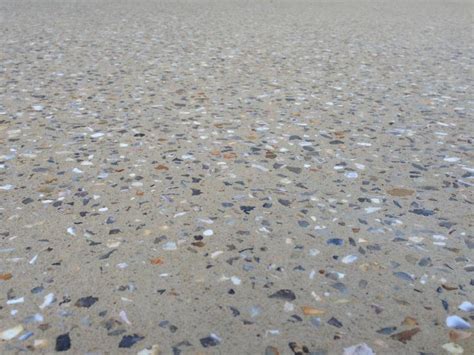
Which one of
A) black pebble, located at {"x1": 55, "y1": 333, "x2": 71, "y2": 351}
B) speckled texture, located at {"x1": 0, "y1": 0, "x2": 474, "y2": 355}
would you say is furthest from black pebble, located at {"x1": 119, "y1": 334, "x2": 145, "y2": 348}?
black pebble, located at {"x1": 55, "y1": 333, "x2": 71, "y2": 351}

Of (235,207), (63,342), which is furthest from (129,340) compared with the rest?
(235,207)

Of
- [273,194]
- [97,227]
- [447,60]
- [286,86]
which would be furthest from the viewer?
[447,60]

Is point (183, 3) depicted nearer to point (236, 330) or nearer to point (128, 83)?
point (128, 83)

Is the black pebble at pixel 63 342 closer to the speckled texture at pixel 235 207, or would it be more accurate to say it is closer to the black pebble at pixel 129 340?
the speckled texture at pixel 235 207

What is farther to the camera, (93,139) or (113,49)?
(113,49)

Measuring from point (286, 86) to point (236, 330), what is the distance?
10.4 feet

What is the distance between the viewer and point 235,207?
100 inches

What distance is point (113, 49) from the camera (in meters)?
6.19

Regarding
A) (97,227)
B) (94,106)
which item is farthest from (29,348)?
(94,106)

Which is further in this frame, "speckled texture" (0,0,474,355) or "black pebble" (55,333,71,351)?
"speckled texture" (0,0,474,355)

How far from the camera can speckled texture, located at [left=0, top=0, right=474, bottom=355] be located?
180 cm

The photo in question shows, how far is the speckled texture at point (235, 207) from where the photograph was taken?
5.91 ft

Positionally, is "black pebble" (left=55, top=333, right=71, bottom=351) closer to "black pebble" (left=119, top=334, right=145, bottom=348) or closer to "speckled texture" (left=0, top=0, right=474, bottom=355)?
"speckled texture" (left=0, top=0, right=474, bottom=355)

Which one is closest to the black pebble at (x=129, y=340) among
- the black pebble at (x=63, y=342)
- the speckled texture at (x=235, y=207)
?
the speckled texture at (x=235, y=207)
